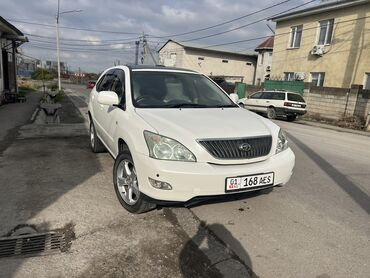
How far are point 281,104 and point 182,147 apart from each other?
46.0 feet

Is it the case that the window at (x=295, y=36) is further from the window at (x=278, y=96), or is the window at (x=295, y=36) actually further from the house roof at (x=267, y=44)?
the house roof at (x=267, y=44)

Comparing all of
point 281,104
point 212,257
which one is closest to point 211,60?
point 281,104

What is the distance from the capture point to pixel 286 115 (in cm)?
1638

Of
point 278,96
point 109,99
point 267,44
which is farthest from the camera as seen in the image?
point 267,44

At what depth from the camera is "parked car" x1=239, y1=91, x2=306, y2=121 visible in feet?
53.0

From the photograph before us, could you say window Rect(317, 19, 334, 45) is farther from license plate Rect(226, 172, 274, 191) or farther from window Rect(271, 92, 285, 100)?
license plate Rect(226, 172, 274, 191)

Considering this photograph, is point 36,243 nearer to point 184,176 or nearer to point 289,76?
point 184,176

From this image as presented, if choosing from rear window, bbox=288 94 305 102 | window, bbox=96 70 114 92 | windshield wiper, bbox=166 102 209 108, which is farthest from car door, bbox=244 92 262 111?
windshield wiper, bbox=166 102 209 108

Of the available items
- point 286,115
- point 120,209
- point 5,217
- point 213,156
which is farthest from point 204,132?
point 286,115

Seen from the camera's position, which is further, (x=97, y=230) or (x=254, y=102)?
(x=254, y=102)

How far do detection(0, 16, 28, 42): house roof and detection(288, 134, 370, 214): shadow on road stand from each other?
47.3 ft

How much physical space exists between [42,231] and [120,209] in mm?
913

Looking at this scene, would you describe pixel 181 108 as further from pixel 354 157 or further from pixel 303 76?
pixel 303 76

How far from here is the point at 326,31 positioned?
69.2 feet
